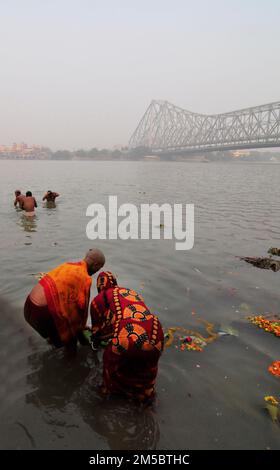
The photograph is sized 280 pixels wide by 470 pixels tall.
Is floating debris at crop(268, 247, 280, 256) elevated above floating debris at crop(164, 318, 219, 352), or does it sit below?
above

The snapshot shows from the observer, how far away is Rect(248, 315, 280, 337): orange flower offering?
17.1 ft

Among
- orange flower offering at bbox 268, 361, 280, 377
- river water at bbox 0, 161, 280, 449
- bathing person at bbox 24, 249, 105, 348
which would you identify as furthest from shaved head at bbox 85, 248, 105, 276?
orange flower offering at bbox 268, 361, 280, 377

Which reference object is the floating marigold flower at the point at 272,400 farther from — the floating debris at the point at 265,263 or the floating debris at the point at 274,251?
the floating debris at the point at 274,251

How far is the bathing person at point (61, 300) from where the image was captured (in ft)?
12.1

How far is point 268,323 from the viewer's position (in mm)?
5367

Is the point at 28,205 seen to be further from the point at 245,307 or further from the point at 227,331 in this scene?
the point at 227,331

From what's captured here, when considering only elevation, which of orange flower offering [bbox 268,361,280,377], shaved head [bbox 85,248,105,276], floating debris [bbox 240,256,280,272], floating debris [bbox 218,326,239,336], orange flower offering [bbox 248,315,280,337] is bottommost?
orange flower offering [bbox 268,361,280,377]

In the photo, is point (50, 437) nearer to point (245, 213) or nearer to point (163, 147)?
point (245, 213)

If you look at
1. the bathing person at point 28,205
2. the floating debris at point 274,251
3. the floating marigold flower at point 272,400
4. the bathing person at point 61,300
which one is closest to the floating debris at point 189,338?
the floating marigold flower at point 272,400

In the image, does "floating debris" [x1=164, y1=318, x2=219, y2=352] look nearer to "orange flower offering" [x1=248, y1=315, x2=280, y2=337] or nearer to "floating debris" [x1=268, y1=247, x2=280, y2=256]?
"orange flower offering" [x1=248, y1=315, x2=280, y2=337]

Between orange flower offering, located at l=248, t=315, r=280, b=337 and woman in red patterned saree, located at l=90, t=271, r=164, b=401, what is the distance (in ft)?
8.49

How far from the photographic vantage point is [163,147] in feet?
377

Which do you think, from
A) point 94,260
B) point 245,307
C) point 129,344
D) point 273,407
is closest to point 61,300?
point 94,260

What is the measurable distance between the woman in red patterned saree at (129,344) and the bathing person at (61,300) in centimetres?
33
